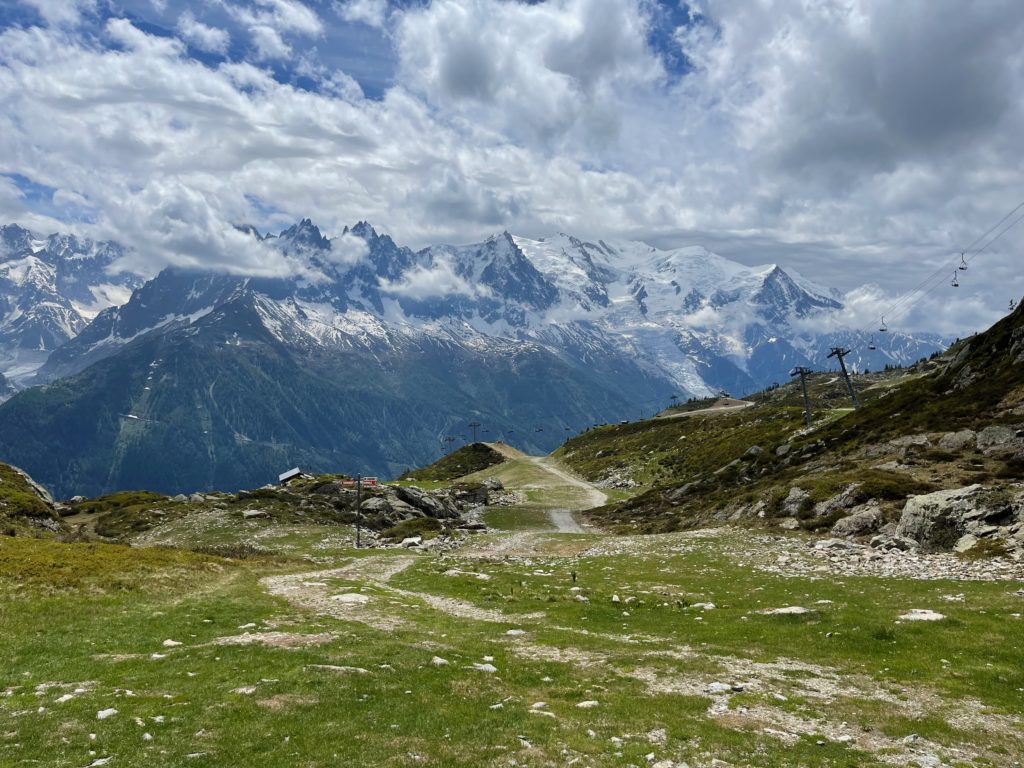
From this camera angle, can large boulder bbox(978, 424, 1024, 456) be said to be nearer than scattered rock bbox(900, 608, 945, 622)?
No

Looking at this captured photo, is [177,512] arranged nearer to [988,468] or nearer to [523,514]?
[523,514]

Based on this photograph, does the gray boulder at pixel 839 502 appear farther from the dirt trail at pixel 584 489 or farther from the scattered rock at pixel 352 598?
the dirt trail at pixel 584 489

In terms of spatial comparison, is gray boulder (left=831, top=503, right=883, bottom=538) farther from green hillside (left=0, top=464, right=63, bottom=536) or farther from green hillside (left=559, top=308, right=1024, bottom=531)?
green hillside (left=0, top=464, right=63, bottom=536)

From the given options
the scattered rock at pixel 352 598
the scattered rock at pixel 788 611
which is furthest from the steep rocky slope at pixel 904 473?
the scattered rock at pixel 352 598

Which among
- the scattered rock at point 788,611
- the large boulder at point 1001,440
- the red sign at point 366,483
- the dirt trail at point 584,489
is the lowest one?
the dirt trail at point 584,489

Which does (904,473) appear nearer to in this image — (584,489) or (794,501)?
(794,501)

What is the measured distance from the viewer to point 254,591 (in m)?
42.6

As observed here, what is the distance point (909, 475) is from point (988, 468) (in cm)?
643

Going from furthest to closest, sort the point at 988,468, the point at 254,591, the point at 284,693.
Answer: the point at 988,468 → the point at 254,591 → the point at 284,693

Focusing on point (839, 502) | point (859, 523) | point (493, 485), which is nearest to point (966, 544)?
point (859, 523)

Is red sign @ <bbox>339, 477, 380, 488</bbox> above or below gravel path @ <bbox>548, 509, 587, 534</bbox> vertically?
above

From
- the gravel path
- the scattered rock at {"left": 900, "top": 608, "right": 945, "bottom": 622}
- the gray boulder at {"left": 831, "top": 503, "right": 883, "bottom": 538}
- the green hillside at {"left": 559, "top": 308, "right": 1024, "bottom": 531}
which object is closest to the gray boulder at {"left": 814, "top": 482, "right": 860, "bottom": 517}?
the green hillside at {"left": 559, "top": 308, "right": 1024, "bottom": 531}

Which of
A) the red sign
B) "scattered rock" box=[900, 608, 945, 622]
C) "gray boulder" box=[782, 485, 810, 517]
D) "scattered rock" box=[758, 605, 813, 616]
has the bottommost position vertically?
"scattered rock" box=[758, 605, 813, 616]

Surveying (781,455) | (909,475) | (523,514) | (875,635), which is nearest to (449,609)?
(875,635)
